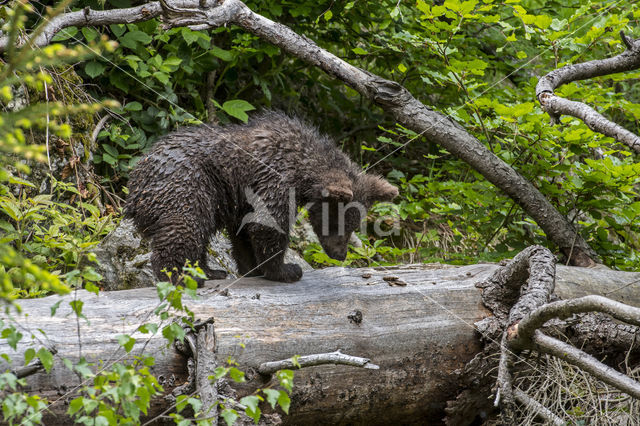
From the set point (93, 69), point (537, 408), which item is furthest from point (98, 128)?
point (537, 408)

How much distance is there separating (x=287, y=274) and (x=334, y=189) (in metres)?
0.68

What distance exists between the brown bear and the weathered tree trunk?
357 millimetres

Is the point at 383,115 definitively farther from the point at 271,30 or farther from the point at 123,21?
the point at 123,21

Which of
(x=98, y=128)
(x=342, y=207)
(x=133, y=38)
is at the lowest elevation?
(x=342, y=207)

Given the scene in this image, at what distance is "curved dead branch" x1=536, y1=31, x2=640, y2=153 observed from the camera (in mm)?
3158

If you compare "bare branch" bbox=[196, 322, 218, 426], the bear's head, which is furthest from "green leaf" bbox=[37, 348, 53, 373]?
the bear's head

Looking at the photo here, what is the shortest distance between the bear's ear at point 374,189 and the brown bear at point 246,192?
0.08 feet

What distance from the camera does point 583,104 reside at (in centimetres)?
338

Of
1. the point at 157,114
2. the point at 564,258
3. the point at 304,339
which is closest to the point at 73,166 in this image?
the point at 157,114

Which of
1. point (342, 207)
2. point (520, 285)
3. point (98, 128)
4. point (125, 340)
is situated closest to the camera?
point (125, 340)

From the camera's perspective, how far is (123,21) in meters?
4.59

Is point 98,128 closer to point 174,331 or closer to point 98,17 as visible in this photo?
point 98,17

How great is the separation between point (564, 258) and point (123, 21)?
4.01m

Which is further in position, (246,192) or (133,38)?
(133,38)
